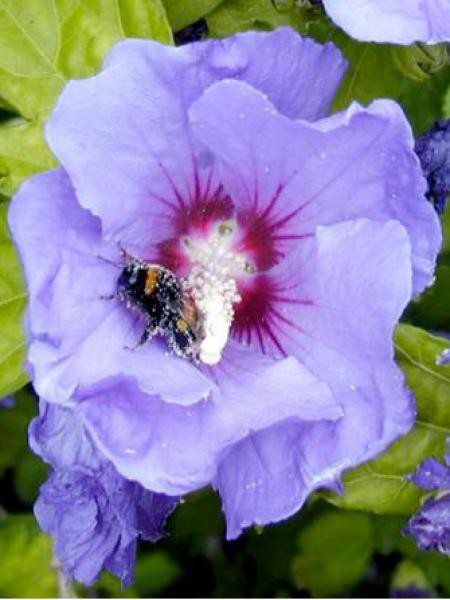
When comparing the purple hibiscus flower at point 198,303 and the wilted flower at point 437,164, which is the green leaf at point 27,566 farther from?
the wilted flower at point 437,164

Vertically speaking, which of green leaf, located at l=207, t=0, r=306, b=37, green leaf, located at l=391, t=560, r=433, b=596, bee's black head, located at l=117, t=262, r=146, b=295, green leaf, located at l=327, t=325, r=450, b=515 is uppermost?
green leaf, located at l=207, t=0, r=306, b=37

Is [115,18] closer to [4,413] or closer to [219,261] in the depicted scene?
[219,261]

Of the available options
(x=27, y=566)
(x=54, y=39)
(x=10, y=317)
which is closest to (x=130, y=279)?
(x=10, y=317)

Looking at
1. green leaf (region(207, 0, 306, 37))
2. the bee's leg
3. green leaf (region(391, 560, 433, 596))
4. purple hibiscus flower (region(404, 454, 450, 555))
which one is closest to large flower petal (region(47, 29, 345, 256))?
the bee's leg

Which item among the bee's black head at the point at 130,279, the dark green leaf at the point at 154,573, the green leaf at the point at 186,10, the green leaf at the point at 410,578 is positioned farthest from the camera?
the dark green leaf at the point at 154,573

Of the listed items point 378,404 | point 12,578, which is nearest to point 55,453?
point 378,404

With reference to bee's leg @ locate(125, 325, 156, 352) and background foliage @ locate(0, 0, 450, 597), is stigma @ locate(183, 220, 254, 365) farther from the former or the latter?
background foliage @ locate(0, 0, 450, 597)

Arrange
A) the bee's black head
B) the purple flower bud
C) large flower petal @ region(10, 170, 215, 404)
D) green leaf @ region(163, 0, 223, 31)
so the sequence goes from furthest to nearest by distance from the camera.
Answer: green leaf @ region(163, 0, 223, 31) → the purple flower bud → the bee's black head → large flower petal @ region(10, 170, 215, 404)

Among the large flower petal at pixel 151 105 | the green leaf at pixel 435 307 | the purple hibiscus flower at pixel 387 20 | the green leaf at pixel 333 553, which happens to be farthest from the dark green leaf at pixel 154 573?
the purple hibiscus flower at pixel 387 20
